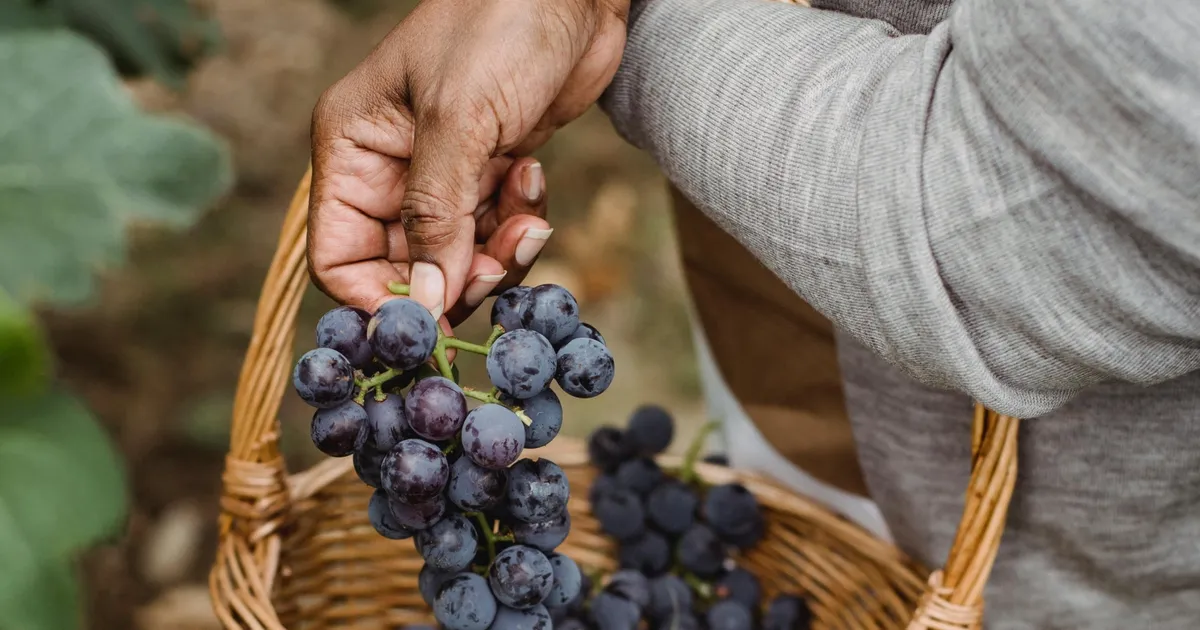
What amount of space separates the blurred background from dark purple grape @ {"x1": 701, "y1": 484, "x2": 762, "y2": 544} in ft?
2.00

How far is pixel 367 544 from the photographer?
3.27ft

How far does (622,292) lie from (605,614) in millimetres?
1343

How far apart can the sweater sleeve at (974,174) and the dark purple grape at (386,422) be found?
288 mm

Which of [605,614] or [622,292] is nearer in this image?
Result: [605,614]

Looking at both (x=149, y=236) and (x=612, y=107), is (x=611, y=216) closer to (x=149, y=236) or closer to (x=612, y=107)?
(x=149, y=236)

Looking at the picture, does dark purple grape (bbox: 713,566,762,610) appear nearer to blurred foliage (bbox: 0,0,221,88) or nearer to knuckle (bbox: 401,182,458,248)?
knuckle (bbox: 401,182,458,248)

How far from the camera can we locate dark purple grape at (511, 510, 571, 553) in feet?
2.29

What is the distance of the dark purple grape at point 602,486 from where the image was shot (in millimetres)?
1065

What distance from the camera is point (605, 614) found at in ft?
3.03

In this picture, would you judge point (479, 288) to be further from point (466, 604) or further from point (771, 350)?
point (771, 350)

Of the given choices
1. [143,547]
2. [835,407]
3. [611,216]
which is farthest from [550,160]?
[835,407]

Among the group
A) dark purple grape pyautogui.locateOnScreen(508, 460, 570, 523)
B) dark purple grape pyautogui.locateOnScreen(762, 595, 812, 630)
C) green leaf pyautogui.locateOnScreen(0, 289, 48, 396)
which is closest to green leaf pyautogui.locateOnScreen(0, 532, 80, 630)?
green leaf pyautogui.locateOnScreen(0, 289, 48, 396)

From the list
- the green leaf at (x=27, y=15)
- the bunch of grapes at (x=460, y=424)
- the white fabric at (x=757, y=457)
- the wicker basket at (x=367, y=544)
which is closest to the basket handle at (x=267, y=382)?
the wicker basket at (x=367, y=544)

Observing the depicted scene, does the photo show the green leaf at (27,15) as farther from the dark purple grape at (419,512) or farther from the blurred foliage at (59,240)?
the dark purple grape at (419,512)
